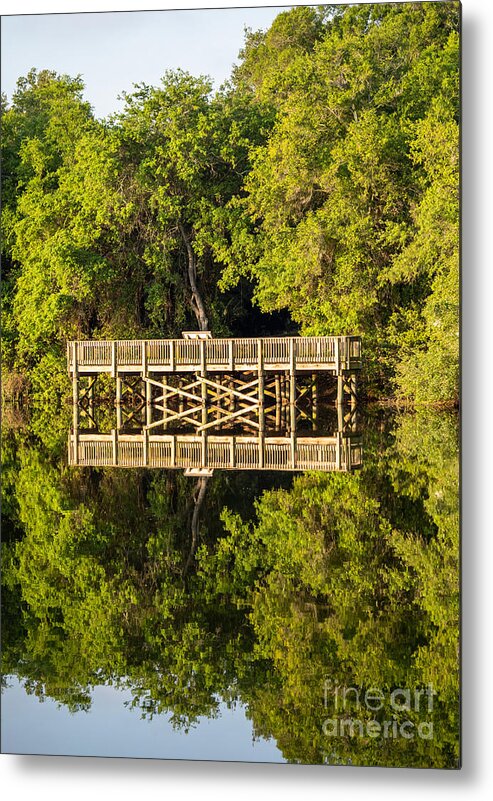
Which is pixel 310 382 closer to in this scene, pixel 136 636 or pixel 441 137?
pixel 441 137

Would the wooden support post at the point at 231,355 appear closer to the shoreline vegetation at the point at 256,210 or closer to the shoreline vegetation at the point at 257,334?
the shoreline vegetation at the point at 257,334

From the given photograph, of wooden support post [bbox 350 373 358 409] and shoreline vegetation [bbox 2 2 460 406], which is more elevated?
shoreline vegetation [bbox 2 2 460 406]

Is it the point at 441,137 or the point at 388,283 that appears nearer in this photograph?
the point at 441,137

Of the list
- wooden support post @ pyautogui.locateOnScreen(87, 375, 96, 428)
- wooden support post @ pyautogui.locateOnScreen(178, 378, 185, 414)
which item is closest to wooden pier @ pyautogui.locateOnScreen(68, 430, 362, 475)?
wooden support post @ pyautogui.locateOnScreen(178, 378, 185, 414)

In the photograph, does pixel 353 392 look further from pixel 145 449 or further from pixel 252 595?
pixel 252 595

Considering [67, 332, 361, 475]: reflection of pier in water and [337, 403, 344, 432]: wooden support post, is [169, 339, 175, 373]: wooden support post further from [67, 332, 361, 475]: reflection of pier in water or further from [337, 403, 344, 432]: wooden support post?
[337, 403, 344, 432]: wooden support post

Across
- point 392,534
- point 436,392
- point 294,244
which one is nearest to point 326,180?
point 294,244
